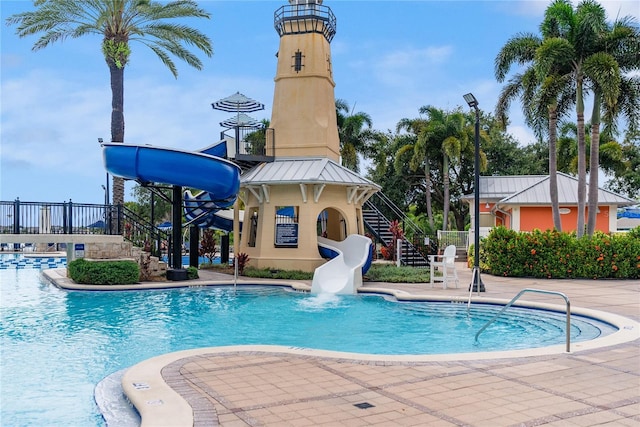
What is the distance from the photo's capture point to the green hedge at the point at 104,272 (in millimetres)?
18422

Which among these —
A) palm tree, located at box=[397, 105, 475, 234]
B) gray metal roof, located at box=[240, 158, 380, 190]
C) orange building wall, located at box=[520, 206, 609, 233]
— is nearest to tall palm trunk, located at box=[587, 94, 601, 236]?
orange building wall, located at box=[520, 206, 609, 233]

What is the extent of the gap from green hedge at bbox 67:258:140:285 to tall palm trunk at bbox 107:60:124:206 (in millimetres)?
4718

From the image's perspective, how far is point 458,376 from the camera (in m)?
6.71

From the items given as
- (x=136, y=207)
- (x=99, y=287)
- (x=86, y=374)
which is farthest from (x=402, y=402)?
(x=136, y=207)

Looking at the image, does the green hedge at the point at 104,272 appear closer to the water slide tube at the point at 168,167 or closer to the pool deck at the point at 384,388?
the water slide tube at the point at 168,167

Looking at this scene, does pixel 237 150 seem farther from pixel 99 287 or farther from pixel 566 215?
pixel 566 215

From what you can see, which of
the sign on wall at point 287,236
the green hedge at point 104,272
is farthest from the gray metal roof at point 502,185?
the green hedge at point 104,272

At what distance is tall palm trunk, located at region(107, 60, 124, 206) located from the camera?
900 inches

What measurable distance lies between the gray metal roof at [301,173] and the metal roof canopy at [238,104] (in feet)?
12.2

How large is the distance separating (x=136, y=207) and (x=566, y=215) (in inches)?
1702

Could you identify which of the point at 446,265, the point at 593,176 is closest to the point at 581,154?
the point at 593,176

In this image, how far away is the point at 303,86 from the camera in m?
23.9

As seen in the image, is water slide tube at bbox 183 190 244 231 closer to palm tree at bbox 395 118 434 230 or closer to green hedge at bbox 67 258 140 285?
green hedge at bbox 67 258 140 285

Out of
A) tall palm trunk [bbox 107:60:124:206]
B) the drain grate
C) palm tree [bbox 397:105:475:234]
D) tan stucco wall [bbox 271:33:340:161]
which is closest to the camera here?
the drain grate
